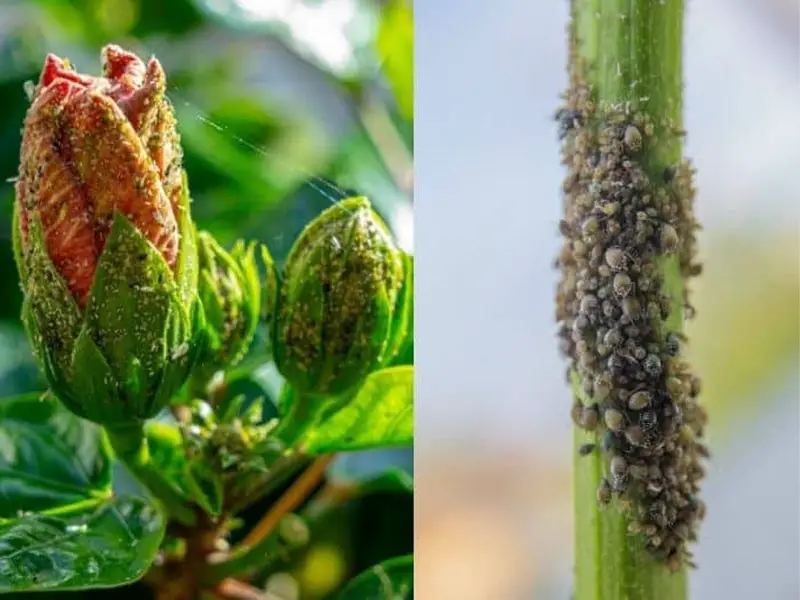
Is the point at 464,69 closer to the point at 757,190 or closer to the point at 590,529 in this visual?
the point at 757,190

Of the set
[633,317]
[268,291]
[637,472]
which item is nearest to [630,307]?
[633,317]

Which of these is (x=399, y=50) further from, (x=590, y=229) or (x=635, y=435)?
(x=635, y=435)

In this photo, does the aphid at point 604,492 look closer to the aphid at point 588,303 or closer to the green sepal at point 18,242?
the aphid at point 588,303

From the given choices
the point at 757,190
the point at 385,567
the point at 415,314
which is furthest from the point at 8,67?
the point at 757,190

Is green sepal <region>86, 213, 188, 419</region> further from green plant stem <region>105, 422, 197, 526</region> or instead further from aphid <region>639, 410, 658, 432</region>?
aphid <region>639, 410, 658, 432</region>

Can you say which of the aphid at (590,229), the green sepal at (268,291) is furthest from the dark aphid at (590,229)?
the green sepal at (268,291)

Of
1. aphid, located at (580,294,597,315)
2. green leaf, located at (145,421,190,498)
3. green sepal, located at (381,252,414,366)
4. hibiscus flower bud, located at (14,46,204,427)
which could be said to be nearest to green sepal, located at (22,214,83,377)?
hibiscus flower bud, located at (14,46,204,427)
